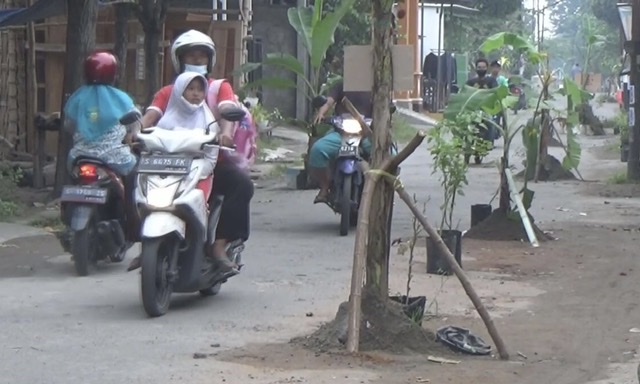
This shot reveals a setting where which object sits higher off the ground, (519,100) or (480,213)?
(519,100)

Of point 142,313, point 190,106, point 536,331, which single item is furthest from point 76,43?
point 536,331

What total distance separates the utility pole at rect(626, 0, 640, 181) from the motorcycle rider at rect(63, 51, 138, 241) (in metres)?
10.5

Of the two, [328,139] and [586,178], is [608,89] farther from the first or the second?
[328,139]

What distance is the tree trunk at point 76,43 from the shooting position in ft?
50.5

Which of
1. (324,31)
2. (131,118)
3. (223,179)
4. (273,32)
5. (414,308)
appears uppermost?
(273,32)

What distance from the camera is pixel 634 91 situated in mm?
20219

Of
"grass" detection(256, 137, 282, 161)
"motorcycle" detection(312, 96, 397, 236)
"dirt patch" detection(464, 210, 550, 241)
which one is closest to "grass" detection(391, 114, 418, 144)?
"grass" detection(256, 137, 282, 161)

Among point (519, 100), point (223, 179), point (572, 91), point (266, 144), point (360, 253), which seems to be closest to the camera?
point (360, 253)

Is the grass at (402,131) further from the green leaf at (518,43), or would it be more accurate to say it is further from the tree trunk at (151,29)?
the green leaf at (518,43)

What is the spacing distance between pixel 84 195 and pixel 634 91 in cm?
1158

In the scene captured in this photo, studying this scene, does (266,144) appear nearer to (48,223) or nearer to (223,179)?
(48,223)

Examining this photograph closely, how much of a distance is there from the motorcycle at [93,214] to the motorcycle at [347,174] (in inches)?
112

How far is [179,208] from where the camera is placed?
29.4 ft

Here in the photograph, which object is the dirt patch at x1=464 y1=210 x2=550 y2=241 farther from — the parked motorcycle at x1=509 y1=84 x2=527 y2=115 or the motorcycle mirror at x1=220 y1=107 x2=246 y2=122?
the motorcycle mirror at x1=220 y1=107 x2=246 y2=122
